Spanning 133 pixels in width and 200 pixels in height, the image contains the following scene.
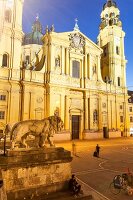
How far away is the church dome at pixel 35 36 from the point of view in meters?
50.5

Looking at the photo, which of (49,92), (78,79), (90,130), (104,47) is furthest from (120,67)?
(49,92)

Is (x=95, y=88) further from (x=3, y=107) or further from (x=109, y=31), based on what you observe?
(x=3, y=107)

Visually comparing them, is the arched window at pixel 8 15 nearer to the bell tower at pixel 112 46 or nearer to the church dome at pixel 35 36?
the church dome at pixel 35 36

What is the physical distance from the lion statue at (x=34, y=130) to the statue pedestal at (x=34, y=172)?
51cm

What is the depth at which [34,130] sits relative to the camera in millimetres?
8492

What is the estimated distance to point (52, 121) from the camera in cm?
886

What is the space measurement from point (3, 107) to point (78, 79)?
15074 mm

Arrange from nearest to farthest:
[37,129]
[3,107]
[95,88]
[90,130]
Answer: [37,129], [3,107], [90,130], [95,88]

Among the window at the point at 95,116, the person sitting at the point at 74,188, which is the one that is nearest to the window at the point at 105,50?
the window at the point at 95,116

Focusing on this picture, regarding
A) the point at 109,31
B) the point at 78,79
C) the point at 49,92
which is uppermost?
the point at 109,31

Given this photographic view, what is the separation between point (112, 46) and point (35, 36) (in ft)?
69.7

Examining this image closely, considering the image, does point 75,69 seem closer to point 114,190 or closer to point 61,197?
point 114,190

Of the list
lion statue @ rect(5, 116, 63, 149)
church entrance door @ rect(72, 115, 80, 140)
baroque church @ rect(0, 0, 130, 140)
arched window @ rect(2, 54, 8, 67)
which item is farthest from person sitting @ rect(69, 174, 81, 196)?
church entrance door @ rect(72, 115, 80, 140)

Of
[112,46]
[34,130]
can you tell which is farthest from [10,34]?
[34,130]
